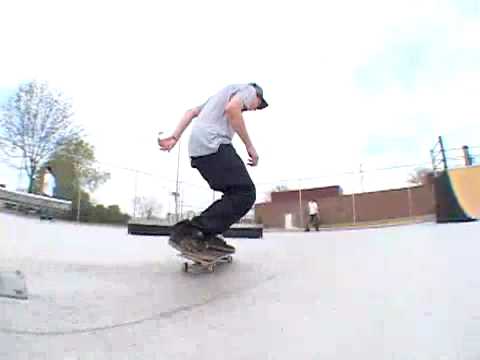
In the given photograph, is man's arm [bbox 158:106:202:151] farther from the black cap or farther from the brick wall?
the brick wall

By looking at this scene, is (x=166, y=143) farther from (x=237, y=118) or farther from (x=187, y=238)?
(x=187, y=238)

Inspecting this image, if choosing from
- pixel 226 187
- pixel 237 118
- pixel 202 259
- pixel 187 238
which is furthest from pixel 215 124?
pixel 202 259

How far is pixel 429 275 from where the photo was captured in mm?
3316

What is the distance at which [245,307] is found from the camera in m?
2.79

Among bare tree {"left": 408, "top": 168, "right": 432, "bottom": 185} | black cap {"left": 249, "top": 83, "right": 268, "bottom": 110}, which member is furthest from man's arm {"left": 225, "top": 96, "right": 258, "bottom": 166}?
bare tree {"left": 408, "top": 168, "right": 432, "bottom": 185}

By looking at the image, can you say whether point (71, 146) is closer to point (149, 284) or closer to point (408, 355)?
point (149, 284)

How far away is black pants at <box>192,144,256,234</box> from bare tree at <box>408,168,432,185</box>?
14.5 m

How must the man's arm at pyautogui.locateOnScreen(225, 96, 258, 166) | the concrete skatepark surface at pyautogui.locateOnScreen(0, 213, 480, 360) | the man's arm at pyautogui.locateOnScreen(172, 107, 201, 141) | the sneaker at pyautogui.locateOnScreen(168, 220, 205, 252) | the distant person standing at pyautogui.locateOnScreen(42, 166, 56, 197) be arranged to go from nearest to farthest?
the concrete skatepark surface at pyautogui.locateOnScreen(0, 213, 480, 360) < the man's arm at pyautogui.locateOnScreen(225, 96, 258, 166) < the sneaker at pyautogui.locateOnScreen(168, 220, 205, 252) < the man's arm at pyautogui.locateOnScreen(172, 107, 201, 141) < the distant person standing at pyautogui.locateOnScreen(42, 166, 56, 197)

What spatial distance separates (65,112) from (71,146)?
4.99 feet

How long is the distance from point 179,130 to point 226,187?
66cm

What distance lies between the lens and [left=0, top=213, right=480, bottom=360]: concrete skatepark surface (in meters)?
2.21

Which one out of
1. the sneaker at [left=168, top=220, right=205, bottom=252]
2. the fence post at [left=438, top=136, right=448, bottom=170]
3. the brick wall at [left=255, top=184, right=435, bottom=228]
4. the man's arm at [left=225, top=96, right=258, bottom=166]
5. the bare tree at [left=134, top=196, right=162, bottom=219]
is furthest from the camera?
the brick wall at [left=255, top=184, right=435, bottom=228]

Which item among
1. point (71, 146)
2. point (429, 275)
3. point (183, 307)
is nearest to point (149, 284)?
point (183, 307)

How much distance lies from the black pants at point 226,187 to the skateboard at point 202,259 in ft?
0.61
